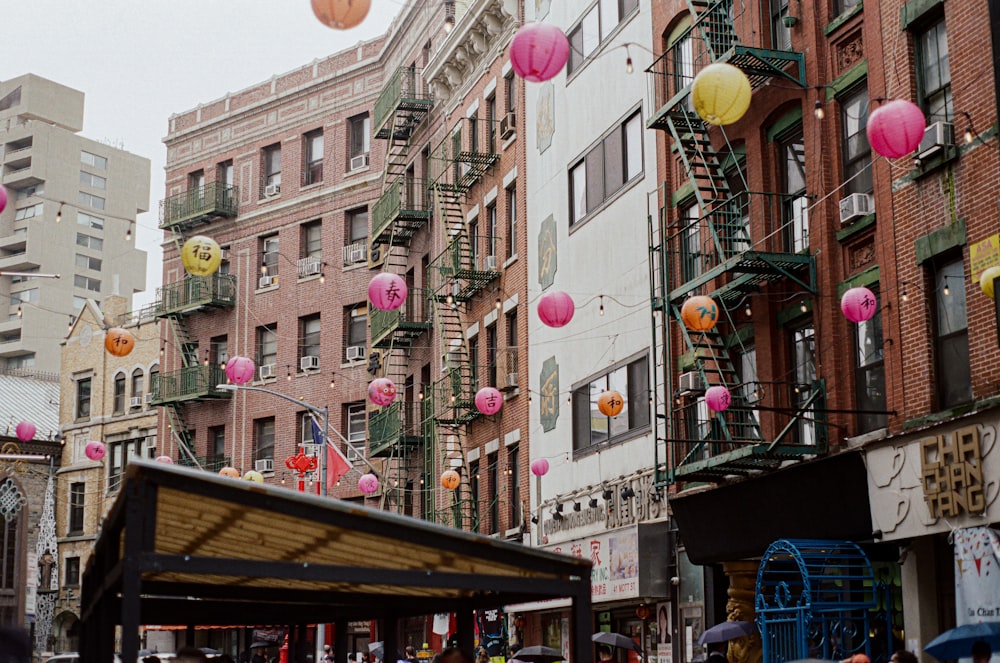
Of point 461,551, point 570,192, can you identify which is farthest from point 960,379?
point 570,192

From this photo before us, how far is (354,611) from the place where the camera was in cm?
1513

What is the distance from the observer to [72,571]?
63.1 m

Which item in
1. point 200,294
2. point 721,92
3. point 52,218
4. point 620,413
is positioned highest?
point 52,218

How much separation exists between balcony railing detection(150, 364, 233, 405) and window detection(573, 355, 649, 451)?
2492 centimetres

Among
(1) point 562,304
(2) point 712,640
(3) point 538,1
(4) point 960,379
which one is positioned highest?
(3) point 538,1

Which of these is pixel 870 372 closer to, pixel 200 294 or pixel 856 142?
pixel 856 142

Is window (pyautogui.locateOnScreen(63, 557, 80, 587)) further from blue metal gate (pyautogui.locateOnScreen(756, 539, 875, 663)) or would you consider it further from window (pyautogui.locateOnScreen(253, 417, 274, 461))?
blue metal gate (pyautogui.locateOnScreen(756, 539, 875, 663))

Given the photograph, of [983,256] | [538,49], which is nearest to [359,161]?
[983,256]

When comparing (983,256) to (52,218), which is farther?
(52,218)

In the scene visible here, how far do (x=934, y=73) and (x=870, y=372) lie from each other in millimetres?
4414

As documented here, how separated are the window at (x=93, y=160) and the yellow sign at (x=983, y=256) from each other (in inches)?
4076

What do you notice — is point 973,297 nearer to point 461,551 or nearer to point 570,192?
point 461,551

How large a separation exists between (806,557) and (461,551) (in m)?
12.3

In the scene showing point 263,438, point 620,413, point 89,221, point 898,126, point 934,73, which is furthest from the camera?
point 89,221
